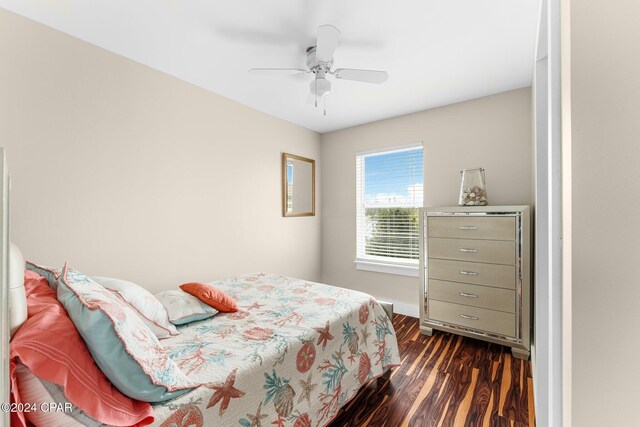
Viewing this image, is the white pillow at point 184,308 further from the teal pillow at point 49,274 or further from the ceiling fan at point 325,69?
the ceiling fan at point 325,69

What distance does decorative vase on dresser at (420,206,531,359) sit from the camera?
7.99 feet

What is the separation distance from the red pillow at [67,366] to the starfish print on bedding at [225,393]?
23 cm

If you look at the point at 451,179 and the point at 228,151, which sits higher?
the point at 228,151

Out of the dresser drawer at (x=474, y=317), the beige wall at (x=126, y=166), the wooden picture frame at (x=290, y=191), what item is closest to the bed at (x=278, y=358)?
the beige wall at (x=126, y=166)

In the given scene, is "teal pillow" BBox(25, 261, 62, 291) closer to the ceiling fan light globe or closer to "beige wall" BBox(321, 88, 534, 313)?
the ceiling fan light globe

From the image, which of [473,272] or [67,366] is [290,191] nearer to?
[473,272]

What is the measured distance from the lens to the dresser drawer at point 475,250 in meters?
2.50

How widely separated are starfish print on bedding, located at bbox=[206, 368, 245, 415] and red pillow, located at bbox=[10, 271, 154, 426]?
0.23m

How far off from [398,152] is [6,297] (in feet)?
11.8

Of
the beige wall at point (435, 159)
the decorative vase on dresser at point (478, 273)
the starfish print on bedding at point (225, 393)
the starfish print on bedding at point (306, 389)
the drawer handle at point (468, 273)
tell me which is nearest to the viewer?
the starfish print on bedding at point (225, 393)

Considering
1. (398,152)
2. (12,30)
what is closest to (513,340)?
(398,152)

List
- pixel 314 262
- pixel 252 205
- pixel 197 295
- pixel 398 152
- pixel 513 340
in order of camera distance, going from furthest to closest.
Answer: pixel 314 262, pixel 398 152, pixel 252 205, pixel 513 340, pixel 197 295

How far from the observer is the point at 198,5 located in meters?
1.67

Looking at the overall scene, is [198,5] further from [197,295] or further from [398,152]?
[398,152]
